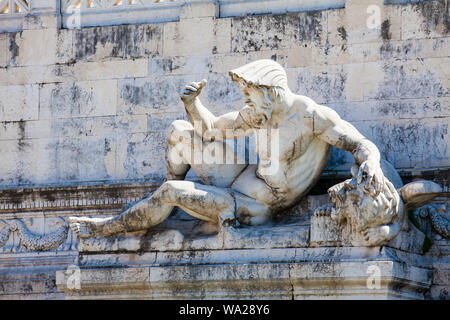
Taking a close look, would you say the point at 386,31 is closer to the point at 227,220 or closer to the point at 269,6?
the point at 269,6

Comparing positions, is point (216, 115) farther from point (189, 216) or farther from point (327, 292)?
point (327, 292)

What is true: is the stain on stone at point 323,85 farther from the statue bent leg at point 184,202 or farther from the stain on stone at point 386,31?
the statue bent leg at point 184,202

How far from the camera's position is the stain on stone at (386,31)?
43.8 ft

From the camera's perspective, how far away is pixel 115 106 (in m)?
14.2

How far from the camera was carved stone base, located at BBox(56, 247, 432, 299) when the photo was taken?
11.8 m

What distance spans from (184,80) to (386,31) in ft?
7.26

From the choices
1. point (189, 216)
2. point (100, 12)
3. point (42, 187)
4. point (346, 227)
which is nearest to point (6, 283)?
point (42, 187)

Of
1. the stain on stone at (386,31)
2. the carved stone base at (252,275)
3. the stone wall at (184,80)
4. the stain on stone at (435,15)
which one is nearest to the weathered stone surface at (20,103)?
the stone wall at (184,80)

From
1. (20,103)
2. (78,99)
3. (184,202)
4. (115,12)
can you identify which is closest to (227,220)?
(184,202)

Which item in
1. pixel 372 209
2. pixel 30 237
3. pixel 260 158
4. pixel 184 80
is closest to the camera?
pixel 372 209

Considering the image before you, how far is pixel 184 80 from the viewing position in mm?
14008

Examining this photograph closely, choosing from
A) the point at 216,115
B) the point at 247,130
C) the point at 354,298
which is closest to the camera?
the point at 354,298

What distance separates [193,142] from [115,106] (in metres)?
1.58

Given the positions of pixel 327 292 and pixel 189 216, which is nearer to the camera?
pixel 327 292
